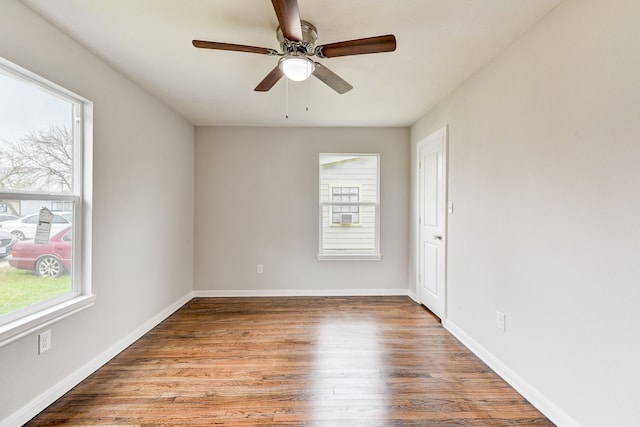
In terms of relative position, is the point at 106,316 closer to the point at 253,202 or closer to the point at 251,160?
the point at 253,202

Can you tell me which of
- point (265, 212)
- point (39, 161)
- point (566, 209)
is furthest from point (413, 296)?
point (39, 161)

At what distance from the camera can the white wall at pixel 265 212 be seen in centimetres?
414

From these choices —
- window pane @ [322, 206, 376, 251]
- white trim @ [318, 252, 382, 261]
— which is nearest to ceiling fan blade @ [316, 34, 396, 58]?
window pane @ [322, 206, 376, 251]

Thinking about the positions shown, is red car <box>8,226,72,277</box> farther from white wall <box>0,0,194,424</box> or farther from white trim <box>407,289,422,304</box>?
white trim <box>407,289,422,304</box>

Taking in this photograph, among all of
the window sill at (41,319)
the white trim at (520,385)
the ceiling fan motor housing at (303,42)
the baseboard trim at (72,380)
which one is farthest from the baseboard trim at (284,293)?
the ceiling fan motor housing at (303,42)

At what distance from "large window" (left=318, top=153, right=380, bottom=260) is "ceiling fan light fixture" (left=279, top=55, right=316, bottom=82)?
233cm

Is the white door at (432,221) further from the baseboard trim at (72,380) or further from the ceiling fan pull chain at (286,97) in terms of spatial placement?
the baseboard trim at (72,380)

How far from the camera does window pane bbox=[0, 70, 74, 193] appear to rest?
1.68 m

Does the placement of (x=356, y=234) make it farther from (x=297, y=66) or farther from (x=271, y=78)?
(x=297, y=66)

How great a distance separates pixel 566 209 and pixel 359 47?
4.86ft

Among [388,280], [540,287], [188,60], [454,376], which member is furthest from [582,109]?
[388,280]

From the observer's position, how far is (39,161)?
1873 mm

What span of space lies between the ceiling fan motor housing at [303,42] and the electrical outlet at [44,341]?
2298 mm

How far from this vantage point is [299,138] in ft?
13.7
